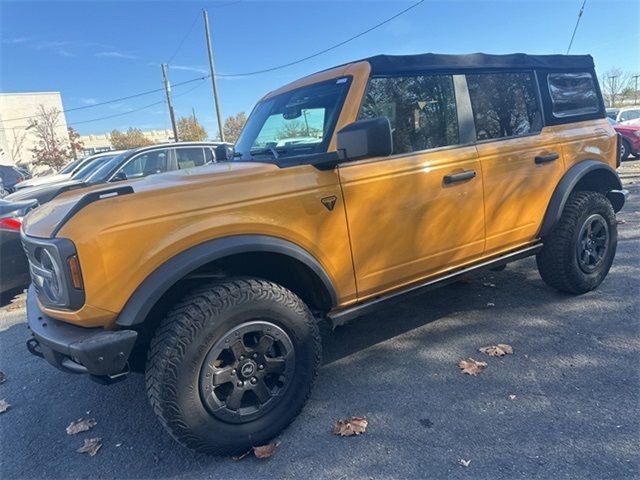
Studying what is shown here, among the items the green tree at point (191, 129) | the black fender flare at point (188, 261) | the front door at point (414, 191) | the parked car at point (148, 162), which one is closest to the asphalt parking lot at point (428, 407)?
the front door at point (414, 191)

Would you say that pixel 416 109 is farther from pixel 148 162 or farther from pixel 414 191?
pixel 148 162

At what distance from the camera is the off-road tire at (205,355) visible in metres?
2.15

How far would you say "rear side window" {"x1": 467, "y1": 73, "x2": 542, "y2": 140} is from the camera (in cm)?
334

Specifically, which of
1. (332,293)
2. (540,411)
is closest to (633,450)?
(540,411)

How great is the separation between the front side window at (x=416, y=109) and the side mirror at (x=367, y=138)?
0.45 m

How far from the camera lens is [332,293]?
2.65 m

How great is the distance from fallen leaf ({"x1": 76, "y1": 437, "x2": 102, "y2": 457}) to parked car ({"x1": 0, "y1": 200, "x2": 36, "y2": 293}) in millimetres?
3268

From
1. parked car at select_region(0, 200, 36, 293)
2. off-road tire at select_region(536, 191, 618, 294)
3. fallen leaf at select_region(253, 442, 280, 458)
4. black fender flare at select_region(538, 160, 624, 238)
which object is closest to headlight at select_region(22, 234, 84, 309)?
fallen leaf at select_region(253, 442, 280, 458)

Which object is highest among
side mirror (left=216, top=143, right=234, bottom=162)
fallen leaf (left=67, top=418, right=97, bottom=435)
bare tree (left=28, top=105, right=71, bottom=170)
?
bare tree (left=28, top=105, right=71, bottom=170)

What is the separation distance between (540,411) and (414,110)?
2064mm

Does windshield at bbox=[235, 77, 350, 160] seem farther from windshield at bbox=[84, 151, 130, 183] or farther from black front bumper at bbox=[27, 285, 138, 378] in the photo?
windshield at bbox=[84, 151, 130, 183]

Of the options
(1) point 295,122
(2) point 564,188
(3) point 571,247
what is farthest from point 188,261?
(3) point 571,247

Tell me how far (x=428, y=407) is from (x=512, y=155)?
6.64ft

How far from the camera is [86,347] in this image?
1962 millimetres
